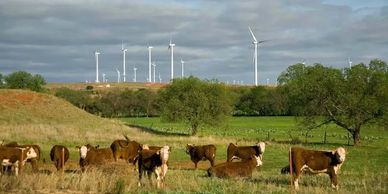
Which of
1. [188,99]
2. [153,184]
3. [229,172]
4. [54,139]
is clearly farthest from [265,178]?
[188,99]

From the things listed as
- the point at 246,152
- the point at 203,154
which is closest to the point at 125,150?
the point at 203,154

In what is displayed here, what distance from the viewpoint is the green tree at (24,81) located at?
4636 inches

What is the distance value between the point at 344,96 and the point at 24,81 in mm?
81375

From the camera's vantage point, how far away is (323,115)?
5903cm

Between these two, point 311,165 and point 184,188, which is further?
point 311,165

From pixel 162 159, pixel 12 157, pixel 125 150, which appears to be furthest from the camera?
pixel 125 150

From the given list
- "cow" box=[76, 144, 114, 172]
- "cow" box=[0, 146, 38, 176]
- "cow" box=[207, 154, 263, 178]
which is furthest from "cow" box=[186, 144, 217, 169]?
"cow" box=[0, 146, 38, 176]

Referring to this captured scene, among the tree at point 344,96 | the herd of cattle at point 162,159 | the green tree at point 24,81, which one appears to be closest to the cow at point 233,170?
the herd of cattle at point 162,159

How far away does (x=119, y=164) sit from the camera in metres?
20.8

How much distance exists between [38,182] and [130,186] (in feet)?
8.98

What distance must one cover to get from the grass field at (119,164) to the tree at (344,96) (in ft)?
10.0

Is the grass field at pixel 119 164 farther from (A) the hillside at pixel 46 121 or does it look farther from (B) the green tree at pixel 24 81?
(B) the green tree at pixel 24 81

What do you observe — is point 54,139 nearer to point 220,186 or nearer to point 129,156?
point 129,156

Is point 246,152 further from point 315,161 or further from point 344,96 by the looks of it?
point 344,96
